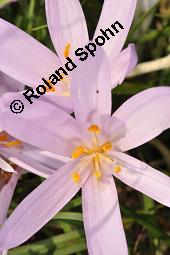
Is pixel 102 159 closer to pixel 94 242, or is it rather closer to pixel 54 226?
pixel 94 242

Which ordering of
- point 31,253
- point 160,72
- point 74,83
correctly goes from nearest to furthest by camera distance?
1. point 74,83
2. point 31,253
3. point 160,72

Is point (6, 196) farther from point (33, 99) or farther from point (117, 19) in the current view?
point (117, 19)

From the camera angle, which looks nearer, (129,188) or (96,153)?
(96,153)

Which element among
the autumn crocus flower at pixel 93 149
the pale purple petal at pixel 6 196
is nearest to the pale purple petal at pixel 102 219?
the autumn crocus flower at pixel 93 149

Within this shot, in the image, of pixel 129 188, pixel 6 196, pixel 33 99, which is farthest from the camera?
pixel 129 188

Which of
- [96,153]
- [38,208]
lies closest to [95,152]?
[96,153]

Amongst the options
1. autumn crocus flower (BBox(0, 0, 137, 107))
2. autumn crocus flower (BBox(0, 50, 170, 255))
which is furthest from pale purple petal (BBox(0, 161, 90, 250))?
autumn crocus flower (BBox(0, 0, 137, 107))

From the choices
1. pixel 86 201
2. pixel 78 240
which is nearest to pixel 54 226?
pixel 78 240
